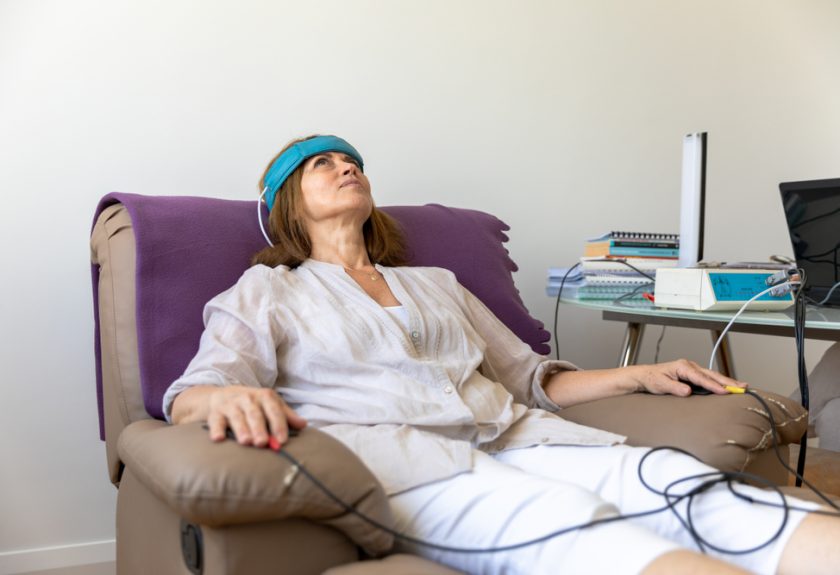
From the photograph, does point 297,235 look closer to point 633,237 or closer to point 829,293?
point 633,237

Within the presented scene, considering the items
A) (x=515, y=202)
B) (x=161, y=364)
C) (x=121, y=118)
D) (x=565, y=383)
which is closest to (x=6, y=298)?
(x=121, y=118)

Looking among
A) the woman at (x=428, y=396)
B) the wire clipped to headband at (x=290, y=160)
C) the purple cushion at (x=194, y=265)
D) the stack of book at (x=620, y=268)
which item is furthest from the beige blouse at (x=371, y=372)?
the stack of book at (x=620, y=268)

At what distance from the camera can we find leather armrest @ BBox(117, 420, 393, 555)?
910mm

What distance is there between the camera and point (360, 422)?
133 cm

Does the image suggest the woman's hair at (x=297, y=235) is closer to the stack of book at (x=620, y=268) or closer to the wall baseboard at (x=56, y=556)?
the stack of book at (x=620, y=268)

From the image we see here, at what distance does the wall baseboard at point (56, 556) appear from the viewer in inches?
74.6

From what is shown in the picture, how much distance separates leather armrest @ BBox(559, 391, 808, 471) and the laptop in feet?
1.84

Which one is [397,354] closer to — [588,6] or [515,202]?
[515,202]

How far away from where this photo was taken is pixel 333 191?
168 cm

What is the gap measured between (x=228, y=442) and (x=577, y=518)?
0.44 meters

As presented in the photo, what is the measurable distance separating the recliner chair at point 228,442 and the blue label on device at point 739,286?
0.37 m

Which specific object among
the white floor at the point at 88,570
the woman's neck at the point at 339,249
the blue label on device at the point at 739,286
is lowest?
the white floor at the point at 88,570

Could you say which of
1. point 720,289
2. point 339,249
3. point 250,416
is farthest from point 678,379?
point 250,416

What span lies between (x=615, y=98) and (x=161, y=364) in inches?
71.6
